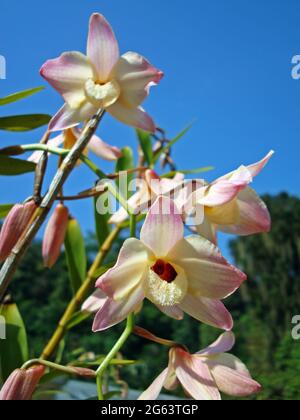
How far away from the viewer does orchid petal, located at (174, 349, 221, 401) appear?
0.44m

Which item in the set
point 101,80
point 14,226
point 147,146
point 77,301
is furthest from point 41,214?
point 147,146

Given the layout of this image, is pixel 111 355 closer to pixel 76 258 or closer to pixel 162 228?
pixel 162 228

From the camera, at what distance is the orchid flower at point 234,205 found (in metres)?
0.42

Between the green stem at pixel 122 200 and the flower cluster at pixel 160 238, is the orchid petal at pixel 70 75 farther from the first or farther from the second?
the green stem at pixel 122 200

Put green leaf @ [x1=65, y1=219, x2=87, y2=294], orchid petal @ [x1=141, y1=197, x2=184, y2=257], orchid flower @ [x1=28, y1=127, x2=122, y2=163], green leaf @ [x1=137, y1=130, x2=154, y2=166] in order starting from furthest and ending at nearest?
green leaf @ [x1=137, y1=130, x2=154, y2=166] → green leaf @ [x1=65, y1=219, x2=87, y2=294] → orchid flower @ [x1=28, y1=127, x2=122, y2=163] → orchid petal @ [x1=141, y1=197, x2=184, y2=257]

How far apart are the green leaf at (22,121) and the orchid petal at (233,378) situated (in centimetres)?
29

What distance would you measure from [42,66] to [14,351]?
0.28 m

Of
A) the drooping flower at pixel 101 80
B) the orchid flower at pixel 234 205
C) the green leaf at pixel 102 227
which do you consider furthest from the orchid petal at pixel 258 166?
the green leaf at pixel 102 227

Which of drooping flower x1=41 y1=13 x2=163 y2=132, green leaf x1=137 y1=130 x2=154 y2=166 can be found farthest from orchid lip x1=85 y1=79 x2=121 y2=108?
green leaf x1=137 y1=130 x2=154 y2=166

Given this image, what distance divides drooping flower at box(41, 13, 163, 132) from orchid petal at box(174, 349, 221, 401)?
19 cm

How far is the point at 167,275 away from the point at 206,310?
0.04 meters

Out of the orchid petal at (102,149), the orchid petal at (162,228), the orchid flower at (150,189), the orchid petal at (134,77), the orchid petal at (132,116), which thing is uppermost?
the orchid petal at (134,77)

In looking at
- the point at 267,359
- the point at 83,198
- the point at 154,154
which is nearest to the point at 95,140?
the point at 83,198

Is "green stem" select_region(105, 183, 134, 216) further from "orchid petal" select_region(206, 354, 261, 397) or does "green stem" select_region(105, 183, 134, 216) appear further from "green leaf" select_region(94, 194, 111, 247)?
"green leaf" select_region(94, 194, 111, 247)
